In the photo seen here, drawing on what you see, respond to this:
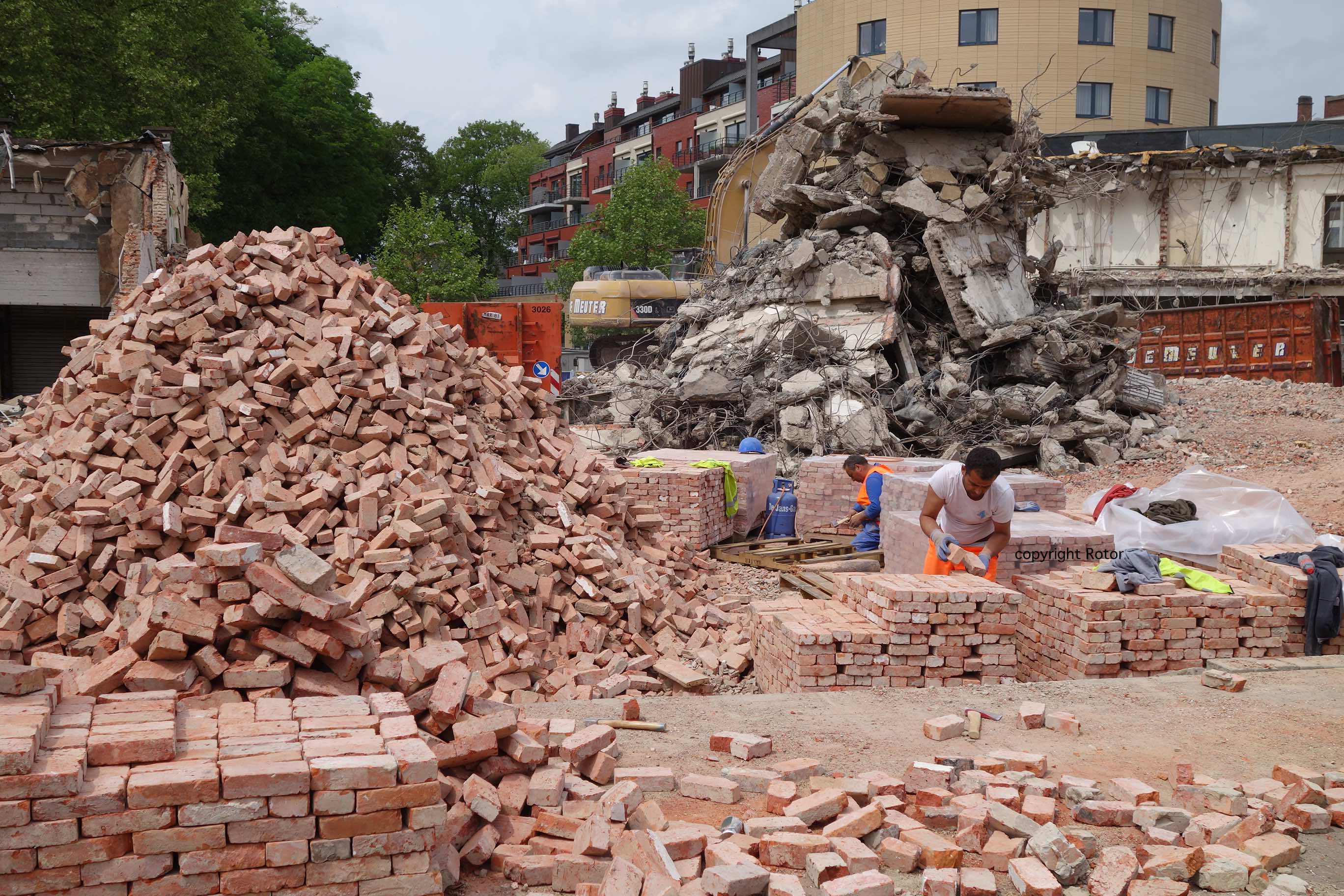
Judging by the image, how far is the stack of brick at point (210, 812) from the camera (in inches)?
118

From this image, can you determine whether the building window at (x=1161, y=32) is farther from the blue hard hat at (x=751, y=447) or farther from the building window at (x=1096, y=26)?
the blue hard hat at (x=751, y=447)

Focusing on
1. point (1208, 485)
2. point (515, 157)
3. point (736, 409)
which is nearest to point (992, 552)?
point (1208, 485)

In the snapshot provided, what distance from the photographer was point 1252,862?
375 cm

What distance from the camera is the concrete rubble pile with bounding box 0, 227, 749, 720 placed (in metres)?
Result: 4.52

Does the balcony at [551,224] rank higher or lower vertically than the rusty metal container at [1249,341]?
higher

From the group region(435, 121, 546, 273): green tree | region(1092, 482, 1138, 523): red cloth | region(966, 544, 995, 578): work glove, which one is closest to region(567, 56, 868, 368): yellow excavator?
region(1092, 482, 1138, 523): red cloth

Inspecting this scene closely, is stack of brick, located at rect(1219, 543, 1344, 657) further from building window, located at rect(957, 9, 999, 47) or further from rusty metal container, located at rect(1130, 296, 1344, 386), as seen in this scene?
building window, located at rect(957, 9, 999, 47)

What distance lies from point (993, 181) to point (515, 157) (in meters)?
55.9

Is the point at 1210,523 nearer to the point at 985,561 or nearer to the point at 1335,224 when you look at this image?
the point at 985,561

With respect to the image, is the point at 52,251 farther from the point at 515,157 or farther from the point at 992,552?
the point at 515,157

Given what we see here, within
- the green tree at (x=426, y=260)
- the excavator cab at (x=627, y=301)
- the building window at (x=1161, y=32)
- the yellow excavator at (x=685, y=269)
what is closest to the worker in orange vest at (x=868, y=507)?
the yellow excavator at (x=685, y=269)

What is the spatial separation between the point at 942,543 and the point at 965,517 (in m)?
0.23

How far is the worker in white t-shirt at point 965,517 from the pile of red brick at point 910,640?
58 centimetres

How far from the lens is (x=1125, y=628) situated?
612cm
